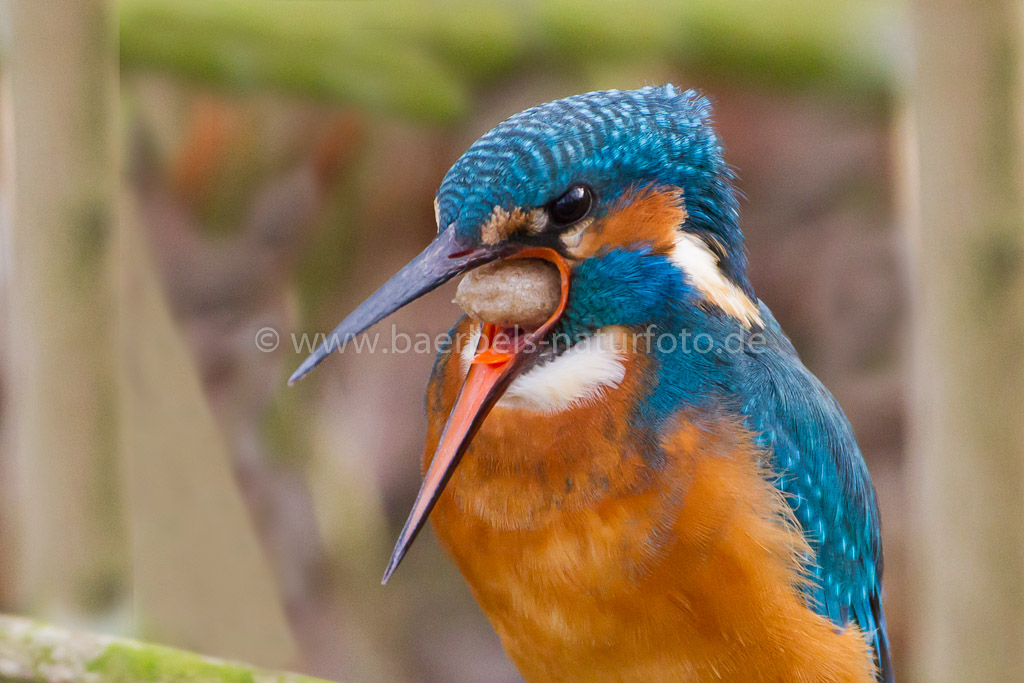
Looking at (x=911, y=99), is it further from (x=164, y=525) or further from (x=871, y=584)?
(x=164, y=525)

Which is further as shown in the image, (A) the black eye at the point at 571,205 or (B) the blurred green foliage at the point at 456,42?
(B) the blurred green foliage at the point at 456,42

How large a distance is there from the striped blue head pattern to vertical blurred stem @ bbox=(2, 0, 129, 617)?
428mm

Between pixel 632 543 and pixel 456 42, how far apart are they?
0.69 meters

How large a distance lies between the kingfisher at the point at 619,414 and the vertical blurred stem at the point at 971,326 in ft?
0.39

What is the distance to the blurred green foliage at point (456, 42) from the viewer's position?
1.13m

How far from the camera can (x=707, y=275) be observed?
0.91 meters

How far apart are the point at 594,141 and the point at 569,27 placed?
47cm

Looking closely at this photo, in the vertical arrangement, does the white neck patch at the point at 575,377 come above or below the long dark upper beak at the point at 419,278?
below

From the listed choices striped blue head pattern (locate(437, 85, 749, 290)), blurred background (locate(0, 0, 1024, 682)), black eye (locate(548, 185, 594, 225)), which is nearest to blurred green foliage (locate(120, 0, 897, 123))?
blurred background (locate(0, 0, 1024, 682))

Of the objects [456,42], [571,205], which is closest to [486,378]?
[571,205]

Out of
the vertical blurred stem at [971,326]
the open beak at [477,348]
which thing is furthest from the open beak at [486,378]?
the vertical blurred stem at [971,326]

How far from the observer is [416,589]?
2.52 m

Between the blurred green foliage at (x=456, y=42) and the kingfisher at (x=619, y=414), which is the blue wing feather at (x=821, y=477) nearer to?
the kingfisher at (x=619, y=414)

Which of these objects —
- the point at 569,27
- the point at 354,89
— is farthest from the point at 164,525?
the point at 569,27
